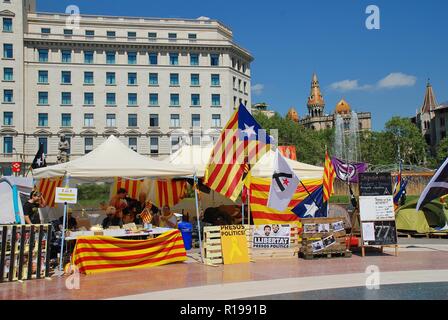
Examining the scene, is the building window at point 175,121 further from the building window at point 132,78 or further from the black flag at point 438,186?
the black flag at point 438,186

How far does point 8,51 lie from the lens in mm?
65312

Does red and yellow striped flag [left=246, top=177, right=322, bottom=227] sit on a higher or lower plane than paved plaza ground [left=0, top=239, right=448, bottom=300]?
higher

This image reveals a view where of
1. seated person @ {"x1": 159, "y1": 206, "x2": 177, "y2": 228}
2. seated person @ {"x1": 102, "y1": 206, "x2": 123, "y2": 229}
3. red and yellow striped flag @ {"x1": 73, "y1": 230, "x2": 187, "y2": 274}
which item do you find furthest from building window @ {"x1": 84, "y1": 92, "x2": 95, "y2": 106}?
red and yellow striped flag @ {"x1": 73, "y1": 230, "x2": 187, "y2": 274}

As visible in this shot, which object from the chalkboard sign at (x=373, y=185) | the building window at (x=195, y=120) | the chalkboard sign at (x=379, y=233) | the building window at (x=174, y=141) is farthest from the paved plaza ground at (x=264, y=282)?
the building window at (x=195, y=120)

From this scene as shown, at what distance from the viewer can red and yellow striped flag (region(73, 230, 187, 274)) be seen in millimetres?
11578

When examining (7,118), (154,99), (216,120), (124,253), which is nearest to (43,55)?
(7,118)

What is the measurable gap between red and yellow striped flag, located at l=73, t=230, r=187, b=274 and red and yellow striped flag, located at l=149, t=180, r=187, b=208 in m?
9.50

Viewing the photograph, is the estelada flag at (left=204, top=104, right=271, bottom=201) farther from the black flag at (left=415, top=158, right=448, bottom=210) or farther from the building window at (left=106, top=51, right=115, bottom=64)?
the building window at (left=106, top=51, right=115, bottom=64)

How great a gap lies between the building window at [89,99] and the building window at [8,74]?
9.63 metres

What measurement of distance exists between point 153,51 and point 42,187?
52.7 m

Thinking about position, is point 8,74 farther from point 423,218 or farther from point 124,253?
point 124,253

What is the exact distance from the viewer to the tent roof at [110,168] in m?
13.1
